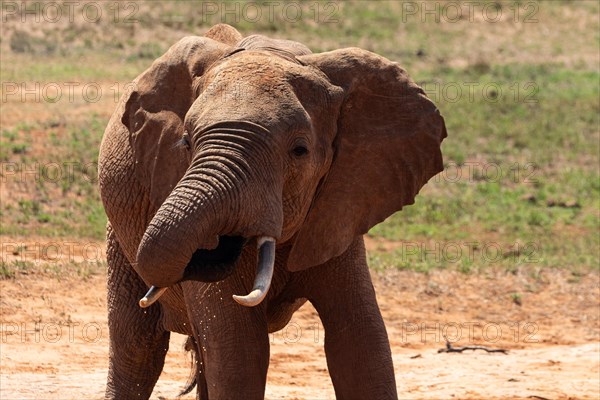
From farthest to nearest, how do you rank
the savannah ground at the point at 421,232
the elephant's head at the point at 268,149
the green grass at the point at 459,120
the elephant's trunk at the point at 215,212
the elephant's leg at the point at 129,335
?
the green grass at the point at 459,120 → the savannah ground at the point at 421,232 → the elephant's leg at the point at 129,335 → the elephant's head at the point at 268,149 → the elephant's trunk at the point at 215,212

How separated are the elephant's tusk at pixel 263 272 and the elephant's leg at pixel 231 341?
77cm

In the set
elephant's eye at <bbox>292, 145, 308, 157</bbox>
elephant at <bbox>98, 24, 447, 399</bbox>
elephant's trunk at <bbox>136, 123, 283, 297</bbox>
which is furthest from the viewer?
elephant's eye at <bbox>292, 145, 308, 157</bbox>

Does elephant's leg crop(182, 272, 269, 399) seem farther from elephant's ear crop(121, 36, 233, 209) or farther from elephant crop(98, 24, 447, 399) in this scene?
elephant's ear crop(121, 36, 233, 209)

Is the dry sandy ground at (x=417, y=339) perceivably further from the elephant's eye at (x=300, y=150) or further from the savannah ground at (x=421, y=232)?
the elephant's eye at (x=300, y=150)

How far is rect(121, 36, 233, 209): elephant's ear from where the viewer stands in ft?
21.6

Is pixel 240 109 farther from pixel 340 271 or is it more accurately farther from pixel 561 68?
pixel 561 68

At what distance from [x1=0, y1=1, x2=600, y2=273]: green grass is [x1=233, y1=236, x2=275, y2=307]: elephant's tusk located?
793 cm

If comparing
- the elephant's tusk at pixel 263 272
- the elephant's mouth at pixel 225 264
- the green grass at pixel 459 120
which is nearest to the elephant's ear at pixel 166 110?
the elephant's mouth at pixel 225 264

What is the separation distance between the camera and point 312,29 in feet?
99.3

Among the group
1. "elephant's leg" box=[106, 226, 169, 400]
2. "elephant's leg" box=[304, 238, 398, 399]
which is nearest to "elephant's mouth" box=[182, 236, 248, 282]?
"elephant's leg" box=[304, 238, 398, 399]

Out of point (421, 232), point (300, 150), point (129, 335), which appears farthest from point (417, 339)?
point (300, 150)

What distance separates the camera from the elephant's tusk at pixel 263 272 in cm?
558

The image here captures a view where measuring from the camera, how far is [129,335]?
805 centimetres

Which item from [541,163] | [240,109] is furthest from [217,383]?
[541,163]
